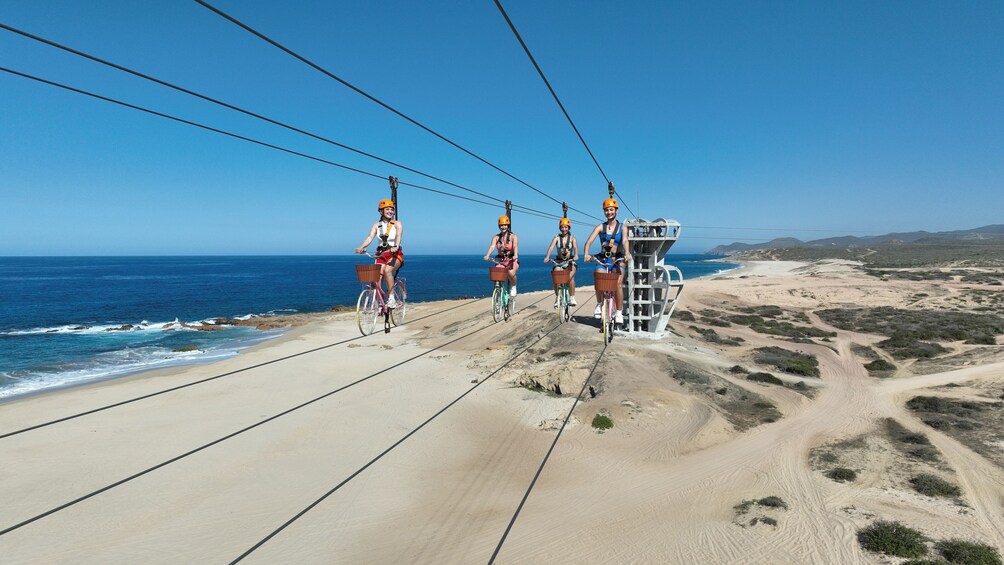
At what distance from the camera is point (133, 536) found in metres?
13.3

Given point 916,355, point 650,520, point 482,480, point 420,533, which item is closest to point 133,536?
point 420,533

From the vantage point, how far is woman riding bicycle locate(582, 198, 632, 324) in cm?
1106

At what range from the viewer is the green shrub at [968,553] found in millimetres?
10219

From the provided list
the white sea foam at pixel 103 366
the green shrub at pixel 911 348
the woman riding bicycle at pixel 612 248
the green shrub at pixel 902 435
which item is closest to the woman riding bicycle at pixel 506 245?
the woman riding bicycle at pixel 612 248

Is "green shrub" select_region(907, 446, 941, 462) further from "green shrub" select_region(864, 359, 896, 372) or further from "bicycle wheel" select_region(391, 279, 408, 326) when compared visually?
"bicycle wheel" select_region(391, 279, 408, 326)

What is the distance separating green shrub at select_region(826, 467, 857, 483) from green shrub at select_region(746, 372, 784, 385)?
894cm

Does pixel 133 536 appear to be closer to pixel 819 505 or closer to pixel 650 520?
pixel 650 520

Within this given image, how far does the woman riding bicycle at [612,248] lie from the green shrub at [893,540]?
7.95 metres

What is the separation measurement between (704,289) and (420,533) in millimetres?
59898

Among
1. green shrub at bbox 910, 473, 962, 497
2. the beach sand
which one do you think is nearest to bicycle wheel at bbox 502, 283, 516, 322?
the beach sand

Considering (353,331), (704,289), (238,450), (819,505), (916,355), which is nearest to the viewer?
(819,505)

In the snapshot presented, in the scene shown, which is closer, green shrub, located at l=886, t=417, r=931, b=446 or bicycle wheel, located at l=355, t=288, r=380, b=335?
bicycle wheel, located at l=355, t=288, r=380, b=335

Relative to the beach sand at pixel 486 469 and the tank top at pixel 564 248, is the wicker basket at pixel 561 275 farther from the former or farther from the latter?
the beach sand at pixel 486 469

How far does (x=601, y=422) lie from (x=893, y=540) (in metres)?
9.50
